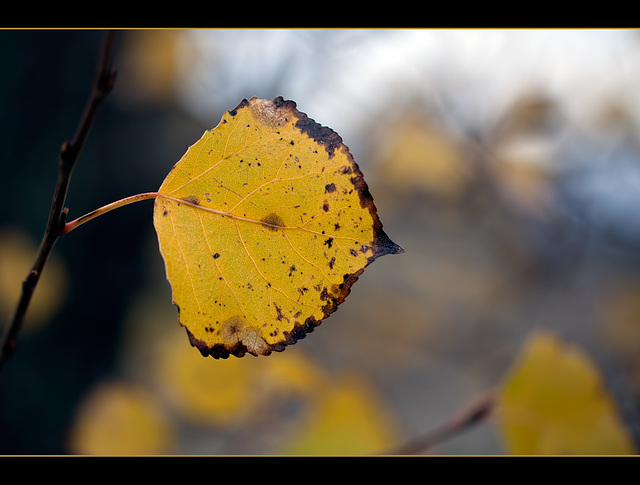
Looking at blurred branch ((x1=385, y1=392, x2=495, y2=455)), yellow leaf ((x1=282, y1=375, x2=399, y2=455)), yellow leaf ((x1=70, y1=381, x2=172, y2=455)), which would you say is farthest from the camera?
yellow leaf ((x1=70, y1=381, x2=172, y2=455))

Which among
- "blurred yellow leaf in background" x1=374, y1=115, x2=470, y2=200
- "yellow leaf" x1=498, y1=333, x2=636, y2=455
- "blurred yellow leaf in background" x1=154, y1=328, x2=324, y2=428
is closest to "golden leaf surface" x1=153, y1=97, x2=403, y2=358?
"yellow leaf" x1=498, y1=333, x2=636, y2=455

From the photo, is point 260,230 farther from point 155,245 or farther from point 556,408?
point 155,245

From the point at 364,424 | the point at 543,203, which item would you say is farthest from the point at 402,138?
the point at 364,424

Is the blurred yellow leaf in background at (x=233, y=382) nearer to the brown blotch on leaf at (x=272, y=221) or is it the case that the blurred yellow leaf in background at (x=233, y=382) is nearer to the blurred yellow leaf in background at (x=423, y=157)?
the blurred yellow leaf in background at (x=423, y=157)

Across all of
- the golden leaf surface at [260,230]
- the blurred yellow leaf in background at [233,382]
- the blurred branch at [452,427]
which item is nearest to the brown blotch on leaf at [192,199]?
the golden leaf surface at [260,230]

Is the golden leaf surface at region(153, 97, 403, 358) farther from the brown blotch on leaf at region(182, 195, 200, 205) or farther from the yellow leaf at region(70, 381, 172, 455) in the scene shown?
the yellow leaf at region(70, 381, 172, 455)

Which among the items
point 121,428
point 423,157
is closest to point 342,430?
point 121,428
